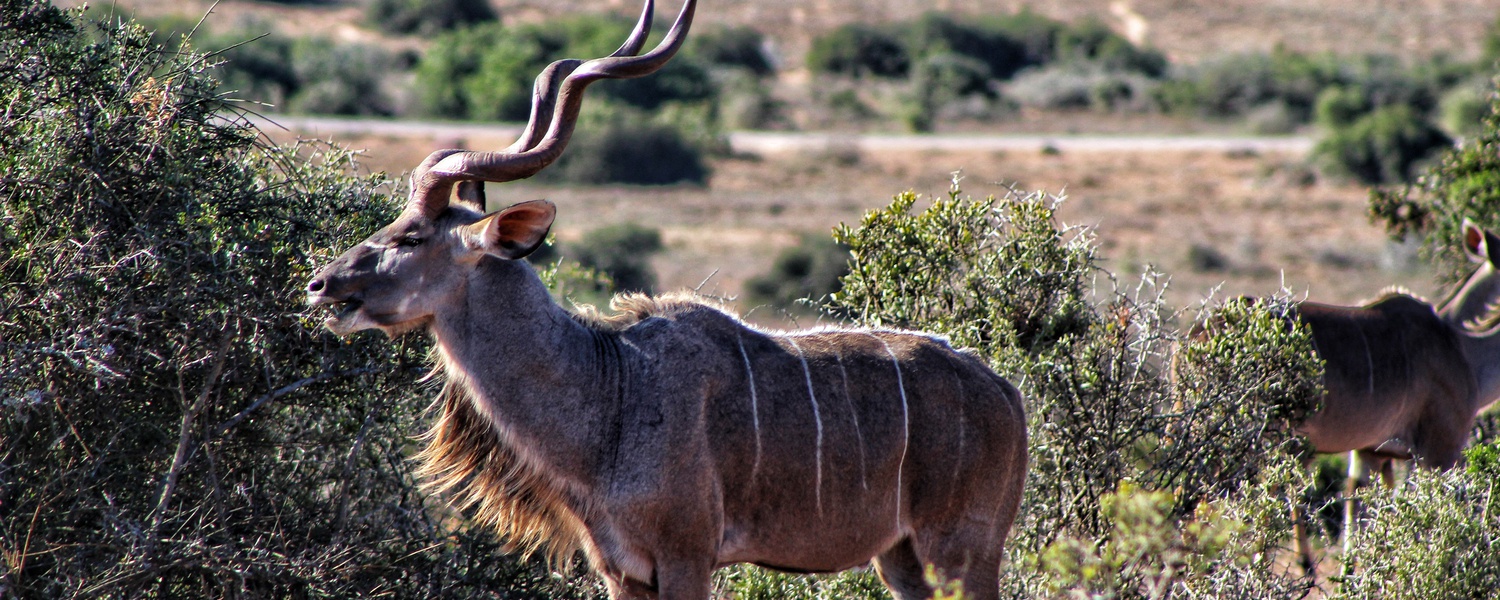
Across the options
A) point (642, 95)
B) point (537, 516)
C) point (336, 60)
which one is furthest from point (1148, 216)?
point (537, 516)

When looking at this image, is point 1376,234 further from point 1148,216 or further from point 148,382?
point 148,382

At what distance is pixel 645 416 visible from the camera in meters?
4.78

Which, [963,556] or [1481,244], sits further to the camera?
[1481,244]

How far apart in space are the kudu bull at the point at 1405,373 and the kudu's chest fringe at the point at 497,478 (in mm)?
4899

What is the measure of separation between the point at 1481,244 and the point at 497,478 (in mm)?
7766

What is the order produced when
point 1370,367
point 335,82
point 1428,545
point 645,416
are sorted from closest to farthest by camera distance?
point 645,416, point 1428,545, point 1370,367, point 335,82

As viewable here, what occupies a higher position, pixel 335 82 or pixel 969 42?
pixel 335 82

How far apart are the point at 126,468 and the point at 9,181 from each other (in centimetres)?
115

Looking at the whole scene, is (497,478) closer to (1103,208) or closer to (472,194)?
(472,194)

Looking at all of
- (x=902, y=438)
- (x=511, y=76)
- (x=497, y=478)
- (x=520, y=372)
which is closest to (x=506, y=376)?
(x=520, y=372)

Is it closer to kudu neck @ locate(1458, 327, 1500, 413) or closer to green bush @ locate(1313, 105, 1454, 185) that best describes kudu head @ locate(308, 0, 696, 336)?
kudu neck @ locate(1458, 327, 1500, 413)

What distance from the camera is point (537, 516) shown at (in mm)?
4859

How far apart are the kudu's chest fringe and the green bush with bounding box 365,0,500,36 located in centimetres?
4848

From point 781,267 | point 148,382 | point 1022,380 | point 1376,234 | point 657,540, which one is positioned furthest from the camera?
point 1376,234
